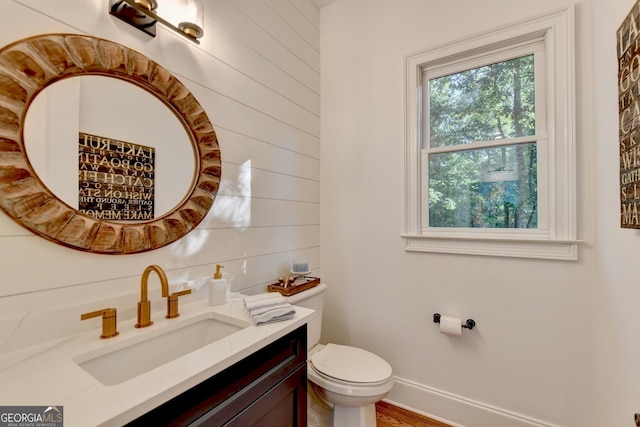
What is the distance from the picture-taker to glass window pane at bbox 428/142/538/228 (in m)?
1.52

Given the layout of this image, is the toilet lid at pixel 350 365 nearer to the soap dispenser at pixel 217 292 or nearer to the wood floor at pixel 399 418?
the wood floor at pixel 399 418

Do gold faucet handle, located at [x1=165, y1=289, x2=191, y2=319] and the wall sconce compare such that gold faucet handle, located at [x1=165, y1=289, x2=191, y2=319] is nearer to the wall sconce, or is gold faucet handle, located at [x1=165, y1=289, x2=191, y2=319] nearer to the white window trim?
the wall sconce

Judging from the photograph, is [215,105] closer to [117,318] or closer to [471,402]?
[117,318]

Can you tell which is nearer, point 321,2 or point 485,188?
point 485,188

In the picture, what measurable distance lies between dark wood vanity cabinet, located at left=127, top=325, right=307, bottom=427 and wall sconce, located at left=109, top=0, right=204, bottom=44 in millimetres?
1217

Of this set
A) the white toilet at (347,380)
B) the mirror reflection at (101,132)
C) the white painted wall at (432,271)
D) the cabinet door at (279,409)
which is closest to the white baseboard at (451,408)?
the white painted wall at (432,271)

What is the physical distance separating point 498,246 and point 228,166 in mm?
1507

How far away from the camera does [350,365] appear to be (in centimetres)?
148

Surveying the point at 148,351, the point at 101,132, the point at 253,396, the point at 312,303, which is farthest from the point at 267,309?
the point at 101,132

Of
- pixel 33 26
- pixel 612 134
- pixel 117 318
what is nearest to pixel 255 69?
pixel 33 26

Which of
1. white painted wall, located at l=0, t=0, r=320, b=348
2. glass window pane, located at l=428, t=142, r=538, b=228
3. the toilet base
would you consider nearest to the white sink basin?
white painted wall, located at l=0, t=0, r=320, b=348

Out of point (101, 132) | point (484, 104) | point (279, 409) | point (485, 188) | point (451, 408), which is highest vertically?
point (484, 104)

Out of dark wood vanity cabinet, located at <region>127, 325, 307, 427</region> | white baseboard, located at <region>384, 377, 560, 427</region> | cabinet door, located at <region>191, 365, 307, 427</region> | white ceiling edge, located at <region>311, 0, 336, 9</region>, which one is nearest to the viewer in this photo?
dark wood vanity cabinet, located at <region>127, 325, 307, 427</region>

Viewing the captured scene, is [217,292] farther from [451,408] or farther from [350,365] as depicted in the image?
[451,408]
